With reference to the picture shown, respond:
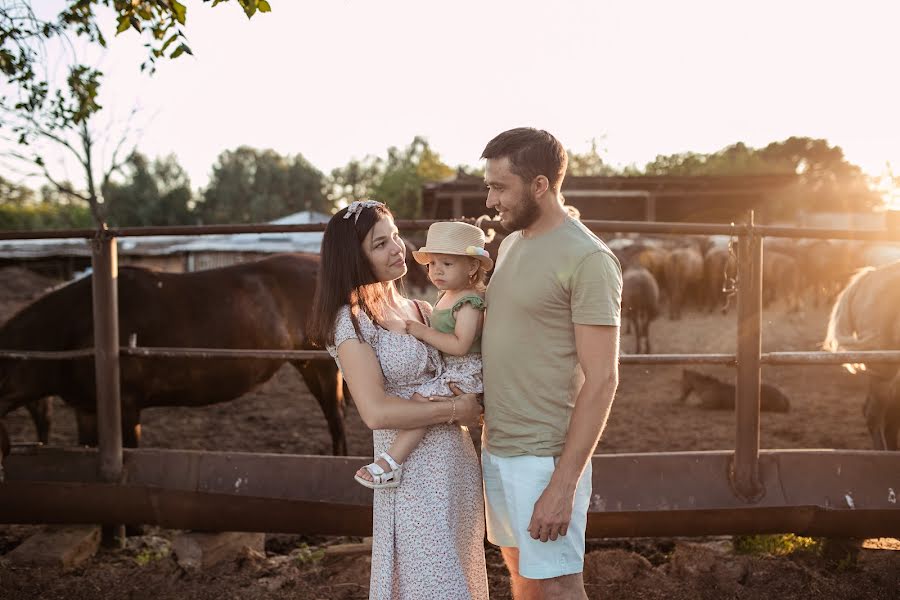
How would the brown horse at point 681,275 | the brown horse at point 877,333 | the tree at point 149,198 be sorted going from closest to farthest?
the brown horse at point 877,333 → the brown horse at point 681,275 → the tree at point 149,198

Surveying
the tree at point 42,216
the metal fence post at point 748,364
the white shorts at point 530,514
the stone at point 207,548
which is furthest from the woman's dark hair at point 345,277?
the tree at point 42,216

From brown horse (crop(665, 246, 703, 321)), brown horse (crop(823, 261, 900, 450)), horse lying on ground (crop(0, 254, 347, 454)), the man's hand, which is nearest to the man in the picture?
the man's hand

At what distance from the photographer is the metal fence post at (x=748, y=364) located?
293 cm

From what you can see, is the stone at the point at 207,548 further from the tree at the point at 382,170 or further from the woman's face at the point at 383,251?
the tree at the point at 382,170

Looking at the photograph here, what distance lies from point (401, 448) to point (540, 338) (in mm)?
476

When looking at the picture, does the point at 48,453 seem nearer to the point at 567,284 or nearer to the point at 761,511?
the point at 567,284

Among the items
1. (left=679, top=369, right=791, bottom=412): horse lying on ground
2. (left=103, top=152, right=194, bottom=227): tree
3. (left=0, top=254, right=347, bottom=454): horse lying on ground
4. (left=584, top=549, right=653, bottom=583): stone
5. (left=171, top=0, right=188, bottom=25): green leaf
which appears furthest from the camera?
(left=103, top=152, right=194, bottom=227): tree

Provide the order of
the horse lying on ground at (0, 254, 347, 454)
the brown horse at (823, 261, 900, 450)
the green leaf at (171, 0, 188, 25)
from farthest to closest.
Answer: the brown horse at (823, 261, 900, 450) < the horse lying on ground at (0, 254, 347, 454) < the green leaf at (171, 0, 188, 25)

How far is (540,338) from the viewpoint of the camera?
6.06ft

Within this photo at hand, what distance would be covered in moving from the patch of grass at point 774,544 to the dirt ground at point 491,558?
5 centimetres

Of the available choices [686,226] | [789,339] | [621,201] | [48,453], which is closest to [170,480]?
[48,453]

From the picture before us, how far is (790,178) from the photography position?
57.5 ft

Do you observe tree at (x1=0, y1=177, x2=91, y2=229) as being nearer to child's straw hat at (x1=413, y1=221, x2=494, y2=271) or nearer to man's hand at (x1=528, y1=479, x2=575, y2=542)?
child's straw hat at (x1=413, y1=221, x2=494, y2=271)

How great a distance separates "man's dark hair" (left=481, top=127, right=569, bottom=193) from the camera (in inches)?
70.7
